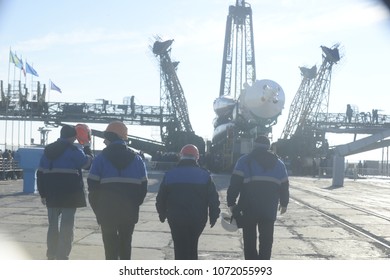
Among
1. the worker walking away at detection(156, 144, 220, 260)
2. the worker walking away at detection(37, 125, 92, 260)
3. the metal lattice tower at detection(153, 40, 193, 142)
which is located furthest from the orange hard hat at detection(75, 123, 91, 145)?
the metal lattice tower at detection(153, 40, 193, 142)

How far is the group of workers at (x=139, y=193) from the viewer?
6340 millimetres

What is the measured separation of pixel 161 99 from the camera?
176 ft

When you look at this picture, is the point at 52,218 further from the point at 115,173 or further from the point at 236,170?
the point at 236,170

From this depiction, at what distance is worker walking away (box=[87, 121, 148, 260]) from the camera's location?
20.9 ft

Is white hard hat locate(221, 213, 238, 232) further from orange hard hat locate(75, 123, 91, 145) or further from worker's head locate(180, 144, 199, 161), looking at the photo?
orange hard hat locate(75, 123, 91, 145)

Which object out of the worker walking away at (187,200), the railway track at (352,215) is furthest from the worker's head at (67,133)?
the railway track at (352,215)

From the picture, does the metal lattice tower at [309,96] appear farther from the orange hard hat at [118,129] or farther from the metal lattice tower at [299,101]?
the orange hard hat at [118,129]

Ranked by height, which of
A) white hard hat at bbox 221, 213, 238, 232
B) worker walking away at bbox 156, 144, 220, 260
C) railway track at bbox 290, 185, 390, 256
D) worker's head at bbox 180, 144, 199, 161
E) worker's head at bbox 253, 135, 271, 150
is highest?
worker's head at bbox 253, 135, 271, 150

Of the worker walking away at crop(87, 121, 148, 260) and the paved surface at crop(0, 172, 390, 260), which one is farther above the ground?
the worker walking away at crop(87, 121, 148, 260)

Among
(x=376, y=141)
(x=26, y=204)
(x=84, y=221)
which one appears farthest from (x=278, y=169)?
(x=376, y=141)

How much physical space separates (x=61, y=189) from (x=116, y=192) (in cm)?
106

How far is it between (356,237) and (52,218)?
5.88 meters

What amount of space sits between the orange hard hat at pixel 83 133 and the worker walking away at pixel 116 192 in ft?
3.91

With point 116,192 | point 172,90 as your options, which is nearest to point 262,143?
point 116,192
